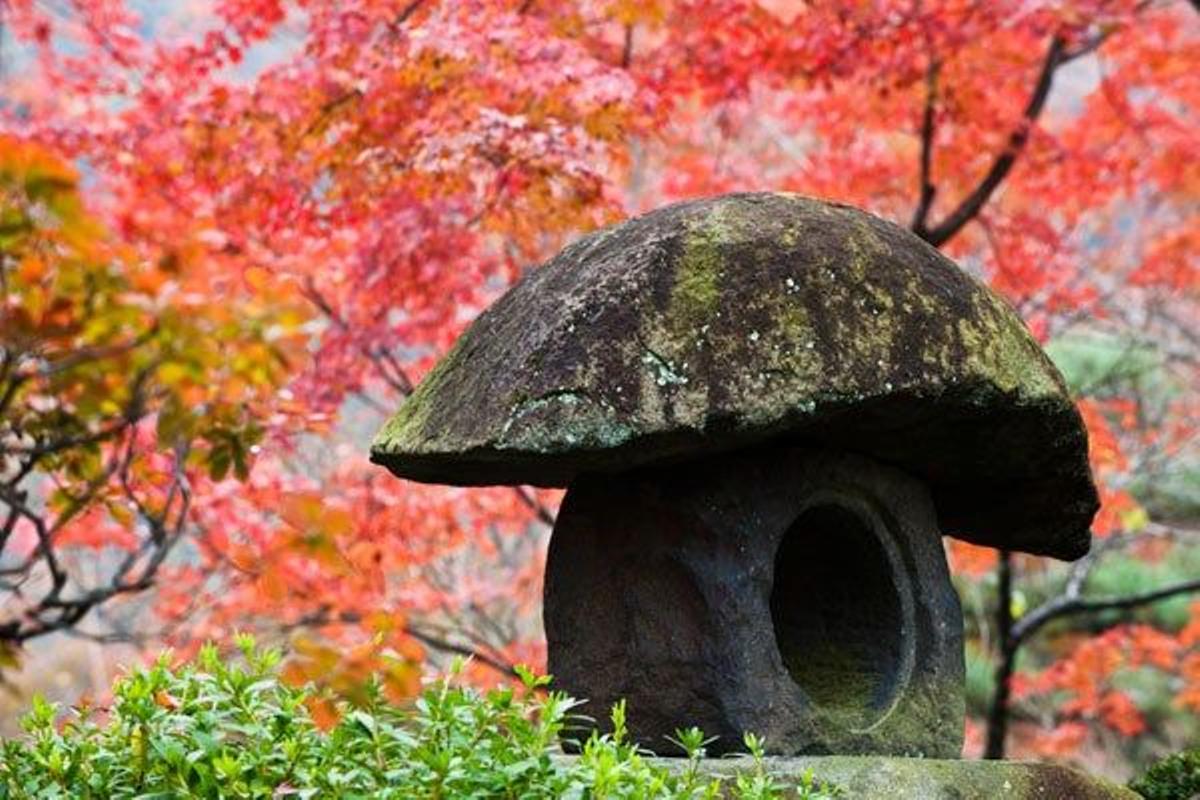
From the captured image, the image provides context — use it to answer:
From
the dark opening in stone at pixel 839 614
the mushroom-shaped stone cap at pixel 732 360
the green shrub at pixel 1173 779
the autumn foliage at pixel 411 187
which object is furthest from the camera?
the green shrub at pixel 1173 779

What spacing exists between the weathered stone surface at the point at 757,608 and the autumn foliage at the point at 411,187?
2.11 feet

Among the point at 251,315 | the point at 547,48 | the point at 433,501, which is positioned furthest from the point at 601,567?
the point at 433,501

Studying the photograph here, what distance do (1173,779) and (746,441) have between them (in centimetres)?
289

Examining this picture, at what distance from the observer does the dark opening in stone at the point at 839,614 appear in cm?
485

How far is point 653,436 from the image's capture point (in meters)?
3.93

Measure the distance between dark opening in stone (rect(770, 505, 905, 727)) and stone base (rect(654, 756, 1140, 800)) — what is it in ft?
1.31

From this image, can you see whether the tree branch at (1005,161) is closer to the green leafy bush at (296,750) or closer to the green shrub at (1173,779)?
the green shrub at (1173,779)

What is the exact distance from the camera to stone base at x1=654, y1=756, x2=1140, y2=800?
4.04 metres

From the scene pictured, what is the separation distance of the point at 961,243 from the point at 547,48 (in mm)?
5020

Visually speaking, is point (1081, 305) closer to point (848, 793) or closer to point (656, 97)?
point (656, 97)

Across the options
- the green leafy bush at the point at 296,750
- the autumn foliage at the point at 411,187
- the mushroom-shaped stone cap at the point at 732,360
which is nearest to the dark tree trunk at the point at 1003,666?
the autumn foliage at the point at 411,187

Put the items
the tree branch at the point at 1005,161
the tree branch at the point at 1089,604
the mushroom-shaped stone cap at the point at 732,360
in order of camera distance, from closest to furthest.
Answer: the mushroom-shaped stone cap at the point at 732,360
the tree branch at the point at 1005,161
the tree branch at the point at 1089,604

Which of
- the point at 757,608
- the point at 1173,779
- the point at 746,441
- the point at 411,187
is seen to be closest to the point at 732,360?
the point at 746,441

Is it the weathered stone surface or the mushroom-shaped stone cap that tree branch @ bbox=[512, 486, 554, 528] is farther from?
the mushroom-shaped stone cap
